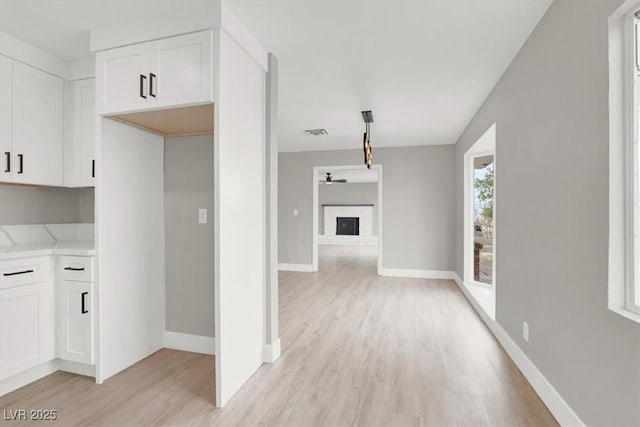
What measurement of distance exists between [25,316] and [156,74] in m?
1.89

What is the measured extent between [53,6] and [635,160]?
3247 millimetres

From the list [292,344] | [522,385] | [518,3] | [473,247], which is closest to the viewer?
[518,3]

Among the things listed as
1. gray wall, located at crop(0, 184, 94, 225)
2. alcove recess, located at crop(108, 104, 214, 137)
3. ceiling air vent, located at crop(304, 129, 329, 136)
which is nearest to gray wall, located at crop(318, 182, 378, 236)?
ceiling air vent, located at crop(304, 129, 329, 136)

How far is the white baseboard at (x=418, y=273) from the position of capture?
6023mm

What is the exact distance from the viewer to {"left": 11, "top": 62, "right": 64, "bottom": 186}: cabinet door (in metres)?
2.44

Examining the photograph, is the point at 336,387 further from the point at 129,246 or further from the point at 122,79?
the point at 122,79

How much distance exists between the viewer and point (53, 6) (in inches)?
79.6

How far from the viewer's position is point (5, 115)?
2.36 m

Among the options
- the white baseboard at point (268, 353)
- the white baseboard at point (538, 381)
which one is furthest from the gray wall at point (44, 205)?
the white baseboard at point (538, 381)

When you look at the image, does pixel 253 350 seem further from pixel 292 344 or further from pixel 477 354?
pixel 477 354

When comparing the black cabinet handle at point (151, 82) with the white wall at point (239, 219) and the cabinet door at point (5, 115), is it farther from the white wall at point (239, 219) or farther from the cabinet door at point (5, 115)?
the cabinet door at point (5, 115)

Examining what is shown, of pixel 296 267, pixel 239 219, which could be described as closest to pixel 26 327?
pixel 239 219

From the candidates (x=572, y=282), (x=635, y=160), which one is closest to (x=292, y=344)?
(x=572, y=282)

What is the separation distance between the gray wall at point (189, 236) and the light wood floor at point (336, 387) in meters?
0.33
